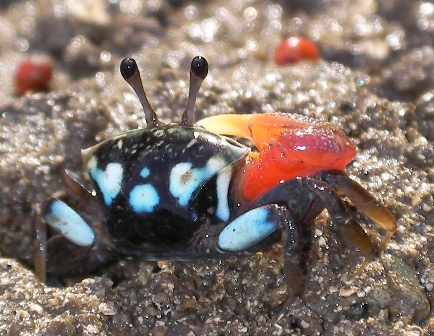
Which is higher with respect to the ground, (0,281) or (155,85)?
(155,85)

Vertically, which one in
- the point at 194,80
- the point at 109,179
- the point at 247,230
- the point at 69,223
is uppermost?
the point at 194,80

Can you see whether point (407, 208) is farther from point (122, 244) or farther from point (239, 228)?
point (122, 244)

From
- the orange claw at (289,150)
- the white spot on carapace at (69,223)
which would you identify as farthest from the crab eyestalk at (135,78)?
the white spot on carapace at (69,223)

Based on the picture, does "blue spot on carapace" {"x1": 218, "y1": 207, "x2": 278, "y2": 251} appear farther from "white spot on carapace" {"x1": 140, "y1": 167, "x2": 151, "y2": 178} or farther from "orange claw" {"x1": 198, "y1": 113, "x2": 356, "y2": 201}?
"white spot on carapace" {"x1": 140, "y1": 167, "x2": 151, "y2": 178}

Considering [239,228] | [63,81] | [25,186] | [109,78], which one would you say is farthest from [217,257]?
[63,81]

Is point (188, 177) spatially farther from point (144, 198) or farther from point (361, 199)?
point (361, 199)

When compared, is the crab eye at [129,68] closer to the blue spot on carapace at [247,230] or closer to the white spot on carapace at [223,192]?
the white spot on carapace at [223,192]

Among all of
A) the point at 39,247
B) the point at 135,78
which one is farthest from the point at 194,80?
the point at 39,247
